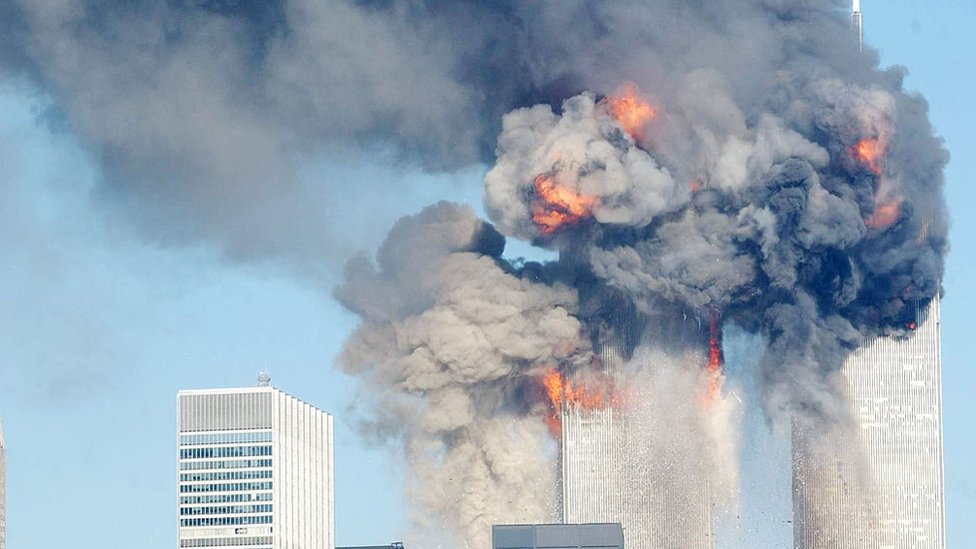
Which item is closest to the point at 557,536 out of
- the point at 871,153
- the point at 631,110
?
the point at 631,110

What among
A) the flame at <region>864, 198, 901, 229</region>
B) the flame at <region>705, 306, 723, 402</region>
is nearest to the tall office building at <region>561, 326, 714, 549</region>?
the flame at <region>705, 306, 723, 402</region>

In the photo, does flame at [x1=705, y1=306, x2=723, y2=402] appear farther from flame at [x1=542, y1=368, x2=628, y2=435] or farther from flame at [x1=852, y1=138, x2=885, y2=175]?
flame at [x1=852, y1=138, x2=885, y2=175]

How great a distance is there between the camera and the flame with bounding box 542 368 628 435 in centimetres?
18375

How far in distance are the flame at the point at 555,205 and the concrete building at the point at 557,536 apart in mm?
19729

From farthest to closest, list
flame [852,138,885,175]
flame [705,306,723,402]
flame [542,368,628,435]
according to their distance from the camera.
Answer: flame [542,368,628,435]
flame [705,306,723,402]
flame [852,138,885,175]

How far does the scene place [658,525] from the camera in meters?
194

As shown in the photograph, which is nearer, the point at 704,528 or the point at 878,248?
the point at 878,248

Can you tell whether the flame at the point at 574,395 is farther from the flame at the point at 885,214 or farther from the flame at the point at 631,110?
the flame at the point at 885,214

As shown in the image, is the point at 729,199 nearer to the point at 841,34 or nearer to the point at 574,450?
the point at 841,34

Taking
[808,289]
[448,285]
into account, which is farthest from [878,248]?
[448,285]

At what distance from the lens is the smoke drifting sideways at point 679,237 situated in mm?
169250

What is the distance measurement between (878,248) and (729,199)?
8869 millimetres

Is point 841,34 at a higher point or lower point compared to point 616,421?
higher

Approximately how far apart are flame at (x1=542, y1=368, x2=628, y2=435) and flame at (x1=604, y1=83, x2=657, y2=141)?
49.2ft
